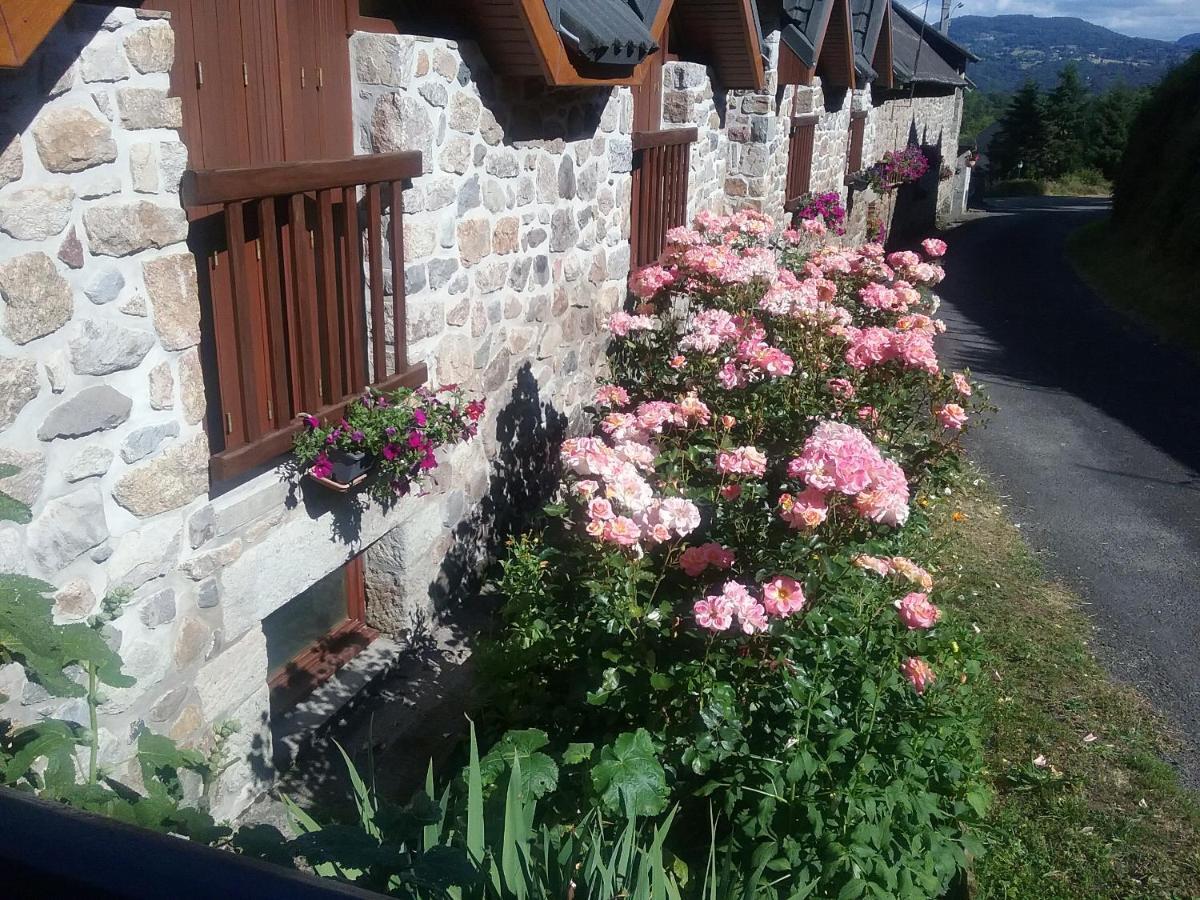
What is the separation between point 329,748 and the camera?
3.83 m

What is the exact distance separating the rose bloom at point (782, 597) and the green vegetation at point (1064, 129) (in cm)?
4149

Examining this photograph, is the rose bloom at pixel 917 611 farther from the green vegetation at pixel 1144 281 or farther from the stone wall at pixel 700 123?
the green vegetation at pixel 1144 281

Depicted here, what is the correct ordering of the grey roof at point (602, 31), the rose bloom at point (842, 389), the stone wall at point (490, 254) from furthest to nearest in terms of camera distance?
the rose bloom at point (842, 389) → the grey roof at point (602, 31) → the stone wall at point (490, 254)

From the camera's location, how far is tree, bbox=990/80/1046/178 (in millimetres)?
40969

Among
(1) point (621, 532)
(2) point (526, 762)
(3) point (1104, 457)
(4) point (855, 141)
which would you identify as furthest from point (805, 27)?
(2) point (526, 762)

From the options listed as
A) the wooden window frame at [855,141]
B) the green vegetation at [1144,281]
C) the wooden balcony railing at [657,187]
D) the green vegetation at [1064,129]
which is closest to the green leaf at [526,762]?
the wooden balcony railing at [657,187]

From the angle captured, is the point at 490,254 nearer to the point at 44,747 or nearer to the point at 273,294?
the point at 273,294

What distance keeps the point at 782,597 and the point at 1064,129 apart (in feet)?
146

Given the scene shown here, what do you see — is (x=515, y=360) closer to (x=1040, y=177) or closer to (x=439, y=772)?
(x=439, y=772)

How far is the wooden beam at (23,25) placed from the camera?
191 centimetres

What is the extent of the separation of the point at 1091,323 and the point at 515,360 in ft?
33.2

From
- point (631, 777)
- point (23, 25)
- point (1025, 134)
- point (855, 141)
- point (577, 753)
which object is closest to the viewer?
point (23, 25)

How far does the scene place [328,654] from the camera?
4211mm

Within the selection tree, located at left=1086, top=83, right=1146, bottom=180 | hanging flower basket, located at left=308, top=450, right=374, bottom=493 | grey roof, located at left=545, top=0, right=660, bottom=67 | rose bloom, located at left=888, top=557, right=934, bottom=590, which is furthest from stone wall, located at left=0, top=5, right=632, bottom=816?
tree, located at left=1086, top=83, right=1146, bottom=180
